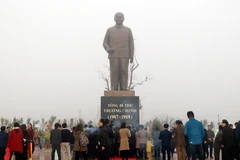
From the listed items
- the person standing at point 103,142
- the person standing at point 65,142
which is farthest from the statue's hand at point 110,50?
the person standing at point 103,142

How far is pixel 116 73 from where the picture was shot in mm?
15578

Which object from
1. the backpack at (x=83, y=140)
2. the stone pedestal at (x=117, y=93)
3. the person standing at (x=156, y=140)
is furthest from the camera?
the stone pedestal at (x=117, y=93)

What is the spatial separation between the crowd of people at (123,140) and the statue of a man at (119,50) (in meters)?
2.03

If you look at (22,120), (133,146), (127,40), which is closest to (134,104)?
(133,146)

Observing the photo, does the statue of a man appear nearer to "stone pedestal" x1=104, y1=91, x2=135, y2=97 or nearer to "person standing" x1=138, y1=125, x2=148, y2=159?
"stone pedestal" x1=104, y1=91, x2=135, y2=97

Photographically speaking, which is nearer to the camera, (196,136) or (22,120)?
(196,136)

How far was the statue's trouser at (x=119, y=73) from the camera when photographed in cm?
1552

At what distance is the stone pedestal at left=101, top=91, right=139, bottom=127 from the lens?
14.9 meters

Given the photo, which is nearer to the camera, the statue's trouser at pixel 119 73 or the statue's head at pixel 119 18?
the statue's trouser at pixel 119 73

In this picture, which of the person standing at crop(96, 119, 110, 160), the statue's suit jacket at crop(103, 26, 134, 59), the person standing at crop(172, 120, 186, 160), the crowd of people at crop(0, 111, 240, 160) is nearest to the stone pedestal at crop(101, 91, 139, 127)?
the crowd of people at crop(0, 111, 240, 160)

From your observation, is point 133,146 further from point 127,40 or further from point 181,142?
point 127,40

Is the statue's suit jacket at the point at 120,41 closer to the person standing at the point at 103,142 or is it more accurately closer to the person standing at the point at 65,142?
the person standing at the point at 65,142

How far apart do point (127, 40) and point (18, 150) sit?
629 centimetres

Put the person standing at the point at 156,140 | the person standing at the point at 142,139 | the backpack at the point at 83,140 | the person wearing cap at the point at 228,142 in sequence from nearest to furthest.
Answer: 1. the person wearing cap at the point at 228,142
2. the backpack at the point at 83,140
3. the person standing at the point at 142,139
4. the person standing at the point at 156,140
